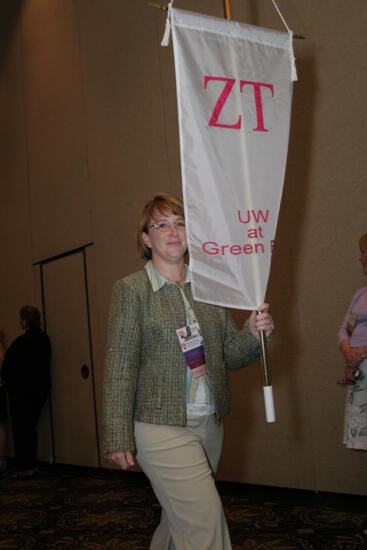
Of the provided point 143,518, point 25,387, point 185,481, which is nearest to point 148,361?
point 185,481

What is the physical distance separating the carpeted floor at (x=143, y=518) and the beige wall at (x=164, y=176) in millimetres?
118

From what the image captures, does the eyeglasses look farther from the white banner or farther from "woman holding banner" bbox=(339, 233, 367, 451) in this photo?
"woman holding banner" bbox=(339, 233, 367, 451)

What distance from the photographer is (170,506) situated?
1.92m

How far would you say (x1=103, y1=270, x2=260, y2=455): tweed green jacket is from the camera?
1960 mm

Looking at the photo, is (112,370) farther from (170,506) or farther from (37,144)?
(37,144)

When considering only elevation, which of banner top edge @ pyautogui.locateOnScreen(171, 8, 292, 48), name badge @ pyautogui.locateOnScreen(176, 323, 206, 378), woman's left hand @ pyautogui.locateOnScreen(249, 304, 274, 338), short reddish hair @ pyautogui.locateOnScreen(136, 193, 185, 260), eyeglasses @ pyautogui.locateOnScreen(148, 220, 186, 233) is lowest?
name badge @ pyautogui.locateOnScreen(176, 323, 206, 378)

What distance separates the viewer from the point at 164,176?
16.2 feet

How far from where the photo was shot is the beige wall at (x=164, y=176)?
3619 millimetres

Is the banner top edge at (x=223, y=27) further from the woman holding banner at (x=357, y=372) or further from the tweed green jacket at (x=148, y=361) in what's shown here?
the woman holding banner at (x=357, y=372)

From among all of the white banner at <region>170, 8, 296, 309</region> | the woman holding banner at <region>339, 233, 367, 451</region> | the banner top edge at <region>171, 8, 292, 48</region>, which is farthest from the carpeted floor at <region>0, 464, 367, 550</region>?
the banner top edge at <region>171, 8, 292, 48</region>

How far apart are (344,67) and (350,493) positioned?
2.49 m

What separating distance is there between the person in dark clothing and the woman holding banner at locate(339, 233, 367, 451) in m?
3.79

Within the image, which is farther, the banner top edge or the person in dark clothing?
the person in dark clothing

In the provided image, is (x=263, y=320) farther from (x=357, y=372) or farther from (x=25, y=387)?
(x=25, y=387)
